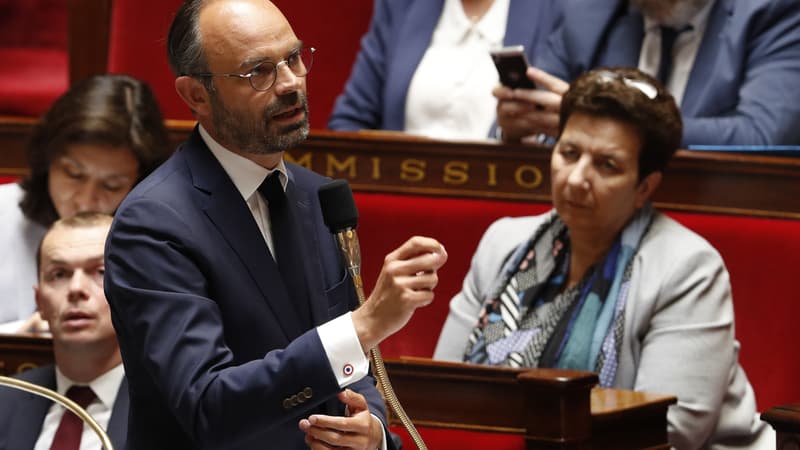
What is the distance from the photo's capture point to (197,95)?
2.86ft

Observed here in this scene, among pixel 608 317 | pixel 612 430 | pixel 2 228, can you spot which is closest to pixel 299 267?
pixel 612 430

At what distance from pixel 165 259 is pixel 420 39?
994 millimetres

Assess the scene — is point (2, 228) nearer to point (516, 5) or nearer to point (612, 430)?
point (516, 5)

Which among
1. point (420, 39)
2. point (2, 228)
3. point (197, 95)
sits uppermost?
point (197, 95)

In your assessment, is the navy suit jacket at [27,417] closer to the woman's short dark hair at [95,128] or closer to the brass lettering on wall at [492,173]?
the woman's short dark hair at [95,128]

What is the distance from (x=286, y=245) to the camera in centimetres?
87

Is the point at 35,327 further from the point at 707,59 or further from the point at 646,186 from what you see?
the point at 707,59

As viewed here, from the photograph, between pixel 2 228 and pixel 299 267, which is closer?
pixel 299 267

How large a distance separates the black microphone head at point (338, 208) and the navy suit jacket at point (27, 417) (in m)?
0.48

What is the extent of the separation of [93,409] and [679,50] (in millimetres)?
762

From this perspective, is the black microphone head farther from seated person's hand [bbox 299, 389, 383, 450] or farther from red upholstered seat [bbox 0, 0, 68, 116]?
red upholstered seat [bbox 0, 0, 68, 116]

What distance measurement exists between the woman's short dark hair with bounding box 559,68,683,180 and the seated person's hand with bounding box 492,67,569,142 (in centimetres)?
12

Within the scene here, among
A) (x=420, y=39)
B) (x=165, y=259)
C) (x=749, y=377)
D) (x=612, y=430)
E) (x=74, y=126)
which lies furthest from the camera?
(x=420, y=39)

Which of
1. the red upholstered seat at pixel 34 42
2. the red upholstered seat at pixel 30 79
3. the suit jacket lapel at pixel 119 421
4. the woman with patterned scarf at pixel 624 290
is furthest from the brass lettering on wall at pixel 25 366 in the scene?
the red upholstered seat at pixel 34 42
